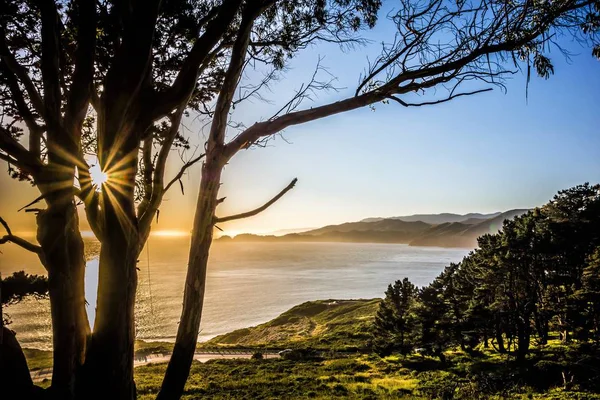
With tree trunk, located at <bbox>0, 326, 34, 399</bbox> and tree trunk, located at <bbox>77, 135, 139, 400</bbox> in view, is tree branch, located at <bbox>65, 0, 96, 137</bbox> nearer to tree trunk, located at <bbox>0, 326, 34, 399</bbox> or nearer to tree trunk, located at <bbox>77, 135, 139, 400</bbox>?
tree trunk, located at <bbox>77, 135, 139, 400</bbox>

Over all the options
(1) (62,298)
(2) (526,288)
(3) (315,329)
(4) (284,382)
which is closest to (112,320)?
(1) (62,298)

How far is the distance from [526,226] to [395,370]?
13.9 meters

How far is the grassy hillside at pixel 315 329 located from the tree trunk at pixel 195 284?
37948 millimetres

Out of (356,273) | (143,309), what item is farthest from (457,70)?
(356,273)

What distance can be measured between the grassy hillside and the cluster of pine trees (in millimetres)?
13995

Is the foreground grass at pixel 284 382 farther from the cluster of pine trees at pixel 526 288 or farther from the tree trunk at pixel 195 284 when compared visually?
the tree trunk at pixel 195 284

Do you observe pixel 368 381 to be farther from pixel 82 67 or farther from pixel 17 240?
pixel 82 67

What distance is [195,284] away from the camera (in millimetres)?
2270

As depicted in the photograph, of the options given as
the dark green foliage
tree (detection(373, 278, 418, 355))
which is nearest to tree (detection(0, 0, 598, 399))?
the dark green foliage

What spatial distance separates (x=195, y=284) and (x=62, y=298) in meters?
0.89

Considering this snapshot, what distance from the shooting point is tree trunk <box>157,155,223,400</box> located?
2.24 meters

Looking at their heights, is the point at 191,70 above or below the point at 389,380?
above

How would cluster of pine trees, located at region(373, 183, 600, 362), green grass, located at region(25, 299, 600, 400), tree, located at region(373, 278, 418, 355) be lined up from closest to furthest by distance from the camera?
green grass, located at region(25, 299, 600, 400) < cluster of pine trees, located at region(373, 183, 600, 362) < tree, located at region(373, 278, 418, 355)

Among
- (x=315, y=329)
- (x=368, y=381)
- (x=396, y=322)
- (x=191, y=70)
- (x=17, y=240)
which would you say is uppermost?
(x=191, y=70)
